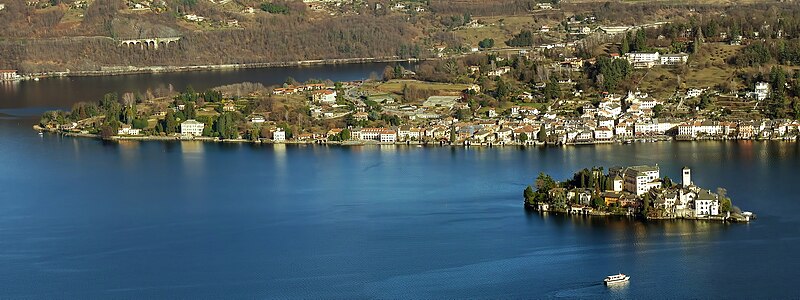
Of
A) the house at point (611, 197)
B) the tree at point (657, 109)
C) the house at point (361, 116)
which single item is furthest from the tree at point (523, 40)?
the house at point (611, 197)

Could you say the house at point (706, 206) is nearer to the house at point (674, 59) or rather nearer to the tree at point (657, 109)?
the tree at point (657, 109)

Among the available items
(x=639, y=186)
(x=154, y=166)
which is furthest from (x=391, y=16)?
(x=639, y=186)

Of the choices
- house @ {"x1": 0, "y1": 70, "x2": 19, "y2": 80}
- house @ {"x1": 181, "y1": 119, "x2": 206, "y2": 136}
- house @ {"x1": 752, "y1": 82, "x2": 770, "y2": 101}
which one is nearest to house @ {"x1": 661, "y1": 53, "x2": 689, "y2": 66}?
house @ {"x1": 752, "y1": 82, "x2": 770, "y2": 101}

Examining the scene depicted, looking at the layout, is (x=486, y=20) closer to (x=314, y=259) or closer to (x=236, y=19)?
(x=236, y=19)

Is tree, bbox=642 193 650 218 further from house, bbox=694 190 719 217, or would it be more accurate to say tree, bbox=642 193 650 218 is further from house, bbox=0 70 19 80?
house, bbox=0 70 19 80

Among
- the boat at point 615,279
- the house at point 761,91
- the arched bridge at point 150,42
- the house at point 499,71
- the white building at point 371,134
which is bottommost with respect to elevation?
the boat at point 615,279

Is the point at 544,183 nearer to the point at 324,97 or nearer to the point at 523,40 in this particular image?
the point at 324,97
